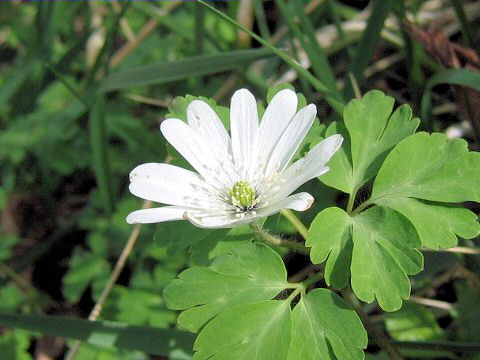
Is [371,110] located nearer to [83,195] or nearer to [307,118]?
[307,118]

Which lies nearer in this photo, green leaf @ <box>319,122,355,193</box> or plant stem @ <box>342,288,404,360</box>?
green leaf @ <box>319,122,355,193</box>

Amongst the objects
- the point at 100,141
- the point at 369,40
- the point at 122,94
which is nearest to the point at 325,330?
the point at 369,40

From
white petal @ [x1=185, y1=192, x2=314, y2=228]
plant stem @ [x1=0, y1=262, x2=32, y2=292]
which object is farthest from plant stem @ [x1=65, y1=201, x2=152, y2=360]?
white petal @ [x1=185, y1=192, x2=314, y2=228]

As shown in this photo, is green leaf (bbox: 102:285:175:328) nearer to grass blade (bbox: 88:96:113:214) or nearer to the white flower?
grass blade (bbox: 88:96:113:214)

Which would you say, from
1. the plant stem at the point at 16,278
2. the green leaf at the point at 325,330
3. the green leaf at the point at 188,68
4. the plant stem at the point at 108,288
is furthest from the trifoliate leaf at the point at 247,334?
the plant stem at the point at 16,278

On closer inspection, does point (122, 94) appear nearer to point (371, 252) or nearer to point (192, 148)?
point (192, 148)

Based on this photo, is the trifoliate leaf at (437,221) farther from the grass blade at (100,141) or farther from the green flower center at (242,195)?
the grass blade at (100,141)
